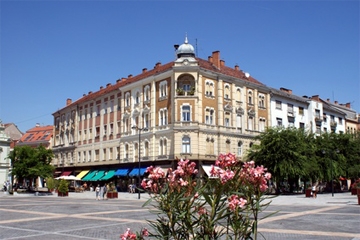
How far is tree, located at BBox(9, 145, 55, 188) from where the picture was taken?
45.6 m

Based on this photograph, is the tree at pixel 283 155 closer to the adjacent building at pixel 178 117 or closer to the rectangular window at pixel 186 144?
the adjacent building at pixel 178 117

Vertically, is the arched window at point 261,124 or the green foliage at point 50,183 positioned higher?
the arched window at point 261,124

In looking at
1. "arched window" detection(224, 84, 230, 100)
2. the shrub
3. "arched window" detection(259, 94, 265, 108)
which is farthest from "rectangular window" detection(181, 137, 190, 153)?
the shrub

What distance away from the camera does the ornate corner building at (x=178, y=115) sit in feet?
138

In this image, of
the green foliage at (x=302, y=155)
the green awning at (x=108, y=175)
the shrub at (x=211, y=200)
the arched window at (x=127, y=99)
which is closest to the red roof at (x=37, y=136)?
the green awning at (x=108, y=175)

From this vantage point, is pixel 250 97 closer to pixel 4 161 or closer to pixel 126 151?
pixel 126 151

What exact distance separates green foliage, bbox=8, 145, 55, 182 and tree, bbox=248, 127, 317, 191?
23326 millimetres

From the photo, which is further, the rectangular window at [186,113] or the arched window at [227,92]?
the arched window at [227,92]

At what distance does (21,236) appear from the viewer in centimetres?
1229

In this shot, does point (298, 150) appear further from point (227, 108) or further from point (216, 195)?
point (216, 195)

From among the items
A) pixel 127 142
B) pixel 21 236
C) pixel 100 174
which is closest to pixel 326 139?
pixel 127 142

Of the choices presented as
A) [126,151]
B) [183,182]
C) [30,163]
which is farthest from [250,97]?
[183,182]

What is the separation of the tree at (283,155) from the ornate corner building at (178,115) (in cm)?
536

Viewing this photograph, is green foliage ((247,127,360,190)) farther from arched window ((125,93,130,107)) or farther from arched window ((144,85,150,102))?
arched window ((125,93,130,107))
